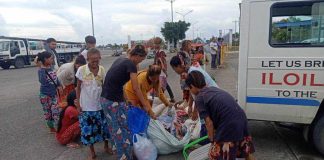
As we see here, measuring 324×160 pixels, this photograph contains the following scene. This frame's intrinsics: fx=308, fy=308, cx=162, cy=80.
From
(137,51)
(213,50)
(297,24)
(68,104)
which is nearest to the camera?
(137,51)

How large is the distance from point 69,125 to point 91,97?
1.19m

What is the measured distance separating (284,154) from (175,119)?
162cm

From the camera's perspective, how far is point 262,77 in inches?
152

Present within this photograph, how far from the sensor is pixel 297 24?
3.84 metres

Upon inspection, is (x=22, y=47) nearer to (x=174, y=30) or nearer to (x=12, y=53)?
(x=12, y=53)

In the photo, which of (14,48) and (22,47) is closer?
(14,48)

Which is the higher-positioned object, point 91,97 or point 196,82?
point 196,82

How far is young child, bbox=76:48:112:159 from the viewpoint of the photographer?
4062 millimetres

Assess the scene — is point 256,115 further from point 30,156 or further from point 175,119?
point 30,156

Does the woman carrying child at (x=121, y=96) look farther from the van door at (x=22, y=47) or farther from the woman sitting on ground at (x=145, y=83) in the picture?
the van door at (x=22, y=47)

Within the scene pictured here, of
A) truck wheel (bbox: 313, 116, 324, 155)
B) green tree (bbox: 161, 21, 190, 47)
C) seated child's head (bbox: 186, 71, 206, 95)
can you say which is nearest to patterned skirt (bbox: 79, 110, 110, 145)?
seated child's head (bbox: 186, 71, 206, 95)

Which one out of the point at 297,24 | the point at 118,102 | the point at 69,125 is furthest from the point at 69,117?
the point at 297,24

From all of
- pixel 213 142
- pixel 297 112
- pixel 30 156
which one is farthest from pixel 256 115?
pixel 30 156

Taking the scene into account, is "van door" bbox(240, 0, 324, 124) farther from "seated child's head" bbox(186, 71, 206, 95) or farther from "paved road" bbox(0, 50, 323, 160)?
"seated child's head" bbox(186, 71, 206, 95)
